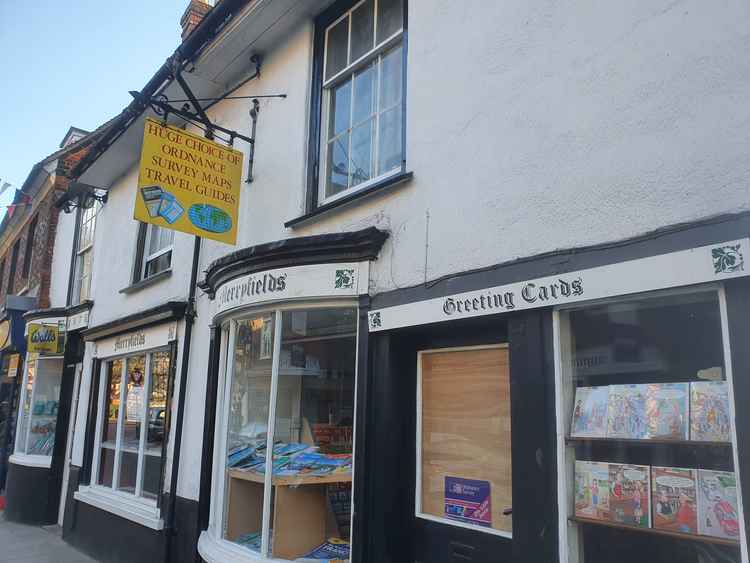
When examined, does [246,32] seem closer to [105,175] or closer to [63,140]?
[105,175]

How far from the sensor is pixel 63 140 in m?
15.5

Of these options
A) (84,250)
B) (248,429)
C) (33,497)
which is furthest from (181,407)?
(84,250)

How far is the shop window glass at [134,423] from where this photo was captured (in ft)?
25.9

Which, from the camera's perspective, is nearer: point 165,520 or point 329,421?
point 329,421

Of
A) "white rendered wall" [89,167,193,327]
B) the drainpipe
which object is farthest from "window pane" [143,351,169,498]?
"white rendered wall" [89,167,193,327]

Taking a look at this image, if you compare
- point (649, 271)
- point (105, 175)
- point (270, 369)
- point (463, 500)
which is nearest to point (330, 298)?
point (270, 369)

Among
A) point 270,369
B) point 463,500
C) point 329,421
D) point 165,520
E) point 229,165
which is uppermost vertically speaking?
point 229,165

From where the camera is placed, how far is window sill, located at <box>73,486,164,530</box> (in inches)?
285

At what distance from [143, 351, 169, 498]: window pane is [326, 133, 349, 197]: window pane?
3.57 m

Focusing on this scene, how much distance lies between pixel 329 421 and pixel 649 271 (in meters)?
3.06

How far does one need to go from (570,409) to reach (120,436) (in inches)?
283

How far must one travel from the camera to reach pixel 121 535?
793 centimetres

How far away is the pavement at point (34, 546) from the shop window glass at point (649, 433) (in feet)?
25.0

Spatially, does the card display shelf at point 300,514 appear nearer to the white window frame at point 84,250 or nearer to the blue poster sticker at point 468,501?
the blue poster sticker at point 468,501
